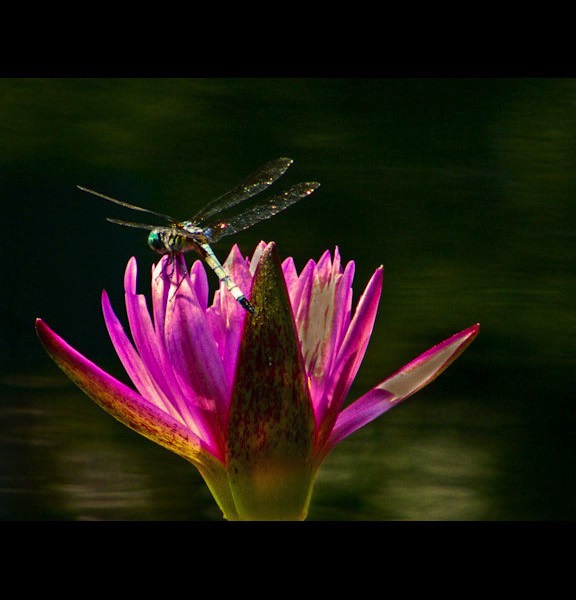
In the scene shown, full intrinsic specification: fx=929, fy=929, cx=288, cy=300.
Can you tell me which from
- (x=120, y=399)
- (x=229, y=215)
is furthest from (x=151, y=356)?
(x=229, y=215)

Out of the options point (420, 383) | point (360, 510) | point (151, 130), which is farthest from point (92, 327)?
point (420, 383)

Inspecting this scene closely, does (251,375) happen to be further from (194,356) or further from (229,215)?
(229,215)

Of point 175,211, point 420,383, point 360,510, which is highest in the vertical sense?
point 175,211

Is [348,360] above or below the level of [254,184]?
below

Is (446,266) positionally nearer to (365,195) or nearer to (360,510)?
(365,195)

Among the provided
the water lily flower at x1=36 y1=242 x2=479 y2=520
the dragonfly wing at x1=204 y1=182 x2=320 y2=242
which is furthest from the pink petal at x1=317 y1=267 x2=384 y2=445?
the dragonfly wing at x1=204 y1=182 x2=320 y2=242

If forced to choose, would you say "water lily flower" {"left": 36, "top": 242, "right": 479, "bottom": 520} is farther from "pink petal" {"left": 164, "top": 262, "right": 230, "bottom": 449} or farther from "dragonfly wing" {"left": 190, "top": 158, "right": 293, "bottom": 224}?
"dragonfly wing" {"left": 190, "top": 158, "right": 293, "bottom": 224}
